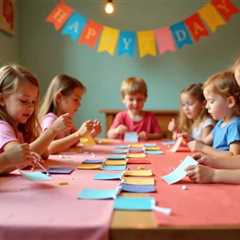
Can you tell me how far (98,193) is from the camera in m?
0.79

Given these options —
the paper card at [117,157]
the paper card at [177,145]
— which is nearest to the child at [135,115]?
the paper card at [177,145]

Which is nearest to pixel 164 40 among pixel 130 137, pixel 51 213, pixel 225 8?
pixel 225 8

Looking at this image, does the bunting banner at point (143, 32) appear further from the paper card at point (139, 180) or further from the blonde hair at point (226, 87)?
the paper card at point (139, 180)

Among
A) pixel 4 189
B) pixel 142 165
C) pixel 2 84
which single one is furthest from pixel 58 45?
pixel 4 189

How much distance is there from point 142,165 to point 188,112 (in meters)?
1.06

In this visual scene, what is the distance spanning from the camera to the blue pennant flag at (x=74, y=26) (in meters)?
2.81

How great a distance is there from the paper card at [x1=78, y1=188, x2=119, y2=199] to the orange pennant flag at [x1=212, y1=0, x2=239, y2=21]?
2286mm

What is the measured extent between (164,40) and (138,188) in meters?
2.22

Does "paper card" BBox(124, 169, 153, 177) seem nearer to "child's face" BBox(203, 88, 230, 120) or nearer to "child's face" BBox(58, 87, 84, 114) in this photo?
"child's face" BBox(203, 88, 230, 120)

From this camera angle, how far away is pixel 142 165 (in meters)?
1.21

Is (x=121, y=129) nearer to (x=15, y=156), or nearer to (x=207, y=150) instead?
(x=207, y=150)

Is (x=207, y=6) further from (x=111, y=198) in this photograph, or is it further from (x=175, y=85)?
(x=111, y=198)

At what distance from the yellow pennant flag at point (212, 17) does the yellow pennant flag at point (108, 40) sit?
642mm

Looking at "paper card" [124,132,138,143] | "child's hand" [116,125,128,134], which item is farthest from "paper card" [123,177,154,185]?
"child's hand" [116,125,128,134]
